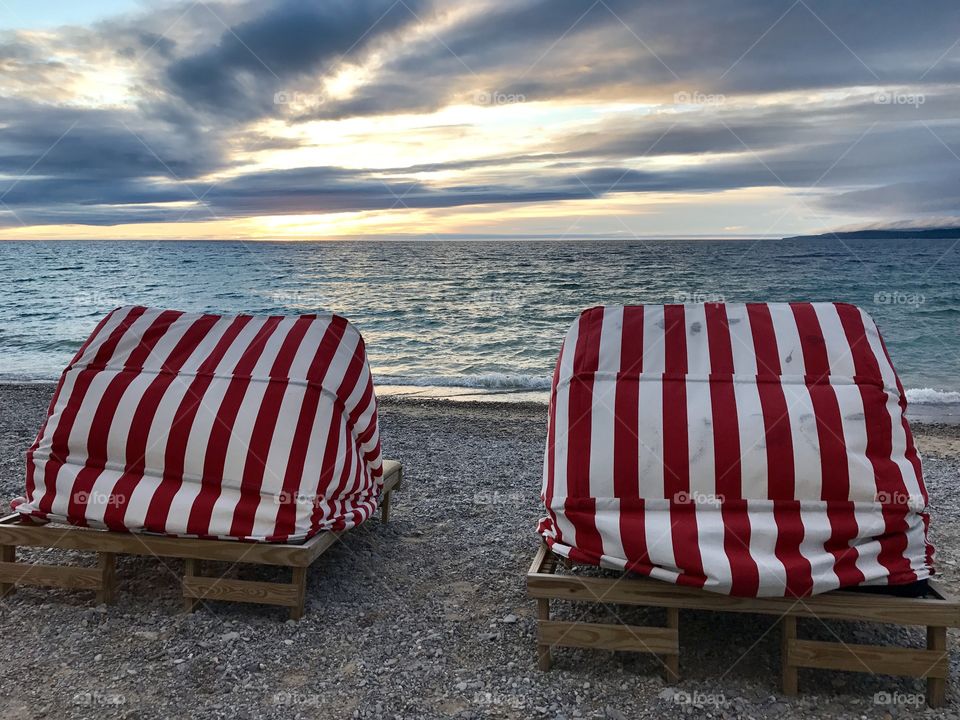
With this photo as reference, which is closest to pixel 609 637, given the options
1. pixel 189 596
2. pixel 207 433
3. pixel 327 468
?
pixel 327 468

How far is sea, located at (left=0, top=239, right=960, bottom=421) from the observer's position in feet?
A: 65.2

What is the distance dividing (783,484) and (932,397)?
1385 cm

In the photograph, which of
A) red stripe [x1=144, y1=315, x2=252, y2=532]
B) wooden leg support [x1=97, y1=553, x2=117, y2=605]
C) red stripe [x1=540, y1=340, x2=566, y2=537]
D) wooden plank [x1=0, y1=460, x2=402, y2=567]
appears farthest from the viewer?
wooden leg support [x1=97, y1=553, x2=117, y2=605]

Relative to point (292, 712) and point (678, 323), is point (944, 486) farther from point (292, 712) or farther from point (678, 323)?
point (292, 712)

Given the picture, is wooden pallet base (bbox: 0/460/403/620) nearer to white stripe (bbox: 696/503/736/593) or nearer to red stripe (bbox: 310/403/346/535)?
red stripe (bbox: 310/403/346/535)

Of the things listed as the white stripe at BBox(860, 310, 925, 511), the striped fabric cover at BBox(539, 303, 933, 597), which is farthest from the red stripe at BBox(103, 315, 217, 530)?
the white stripe at BBox(860, 310, 925, 511)

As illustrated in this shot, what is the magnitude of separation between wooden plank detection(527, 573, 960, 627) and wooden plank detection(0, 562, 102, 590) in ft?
9.39

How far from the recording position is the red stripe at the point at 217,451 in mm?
4476

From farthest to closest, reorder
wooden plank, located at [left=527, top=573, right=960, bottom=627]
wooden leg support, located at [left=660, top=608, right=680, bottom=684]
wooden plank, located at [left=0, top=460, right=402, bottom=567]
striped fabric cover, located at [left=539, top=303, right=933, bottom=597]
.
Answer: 1. wooden plank, located at [left=0, top=460, right=402, bottom=567]
2. wooden leg support, located at [left=660, top=608, right=680, bottom=684]
3. striped fabric cover, located at [left=539, top=303, right=933, bottom=597]
4. wooden plank, located at [left=527, top=573, right=960, bottom=627]

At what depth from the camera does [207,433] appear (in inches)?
181

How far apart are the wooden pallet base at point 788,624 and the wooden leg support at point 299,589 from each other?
1423 millimetres

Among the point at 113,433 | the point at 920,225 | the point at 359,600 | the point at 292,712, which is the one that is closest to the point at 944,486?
the point at 359,600

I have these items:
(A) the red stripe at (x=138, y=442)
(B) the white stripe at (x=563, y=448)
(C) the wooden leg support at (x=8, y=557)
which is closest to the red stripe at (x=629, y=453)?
(B) the white stripe at (x=563, y=448)

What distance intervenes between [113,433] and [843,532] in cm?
424
